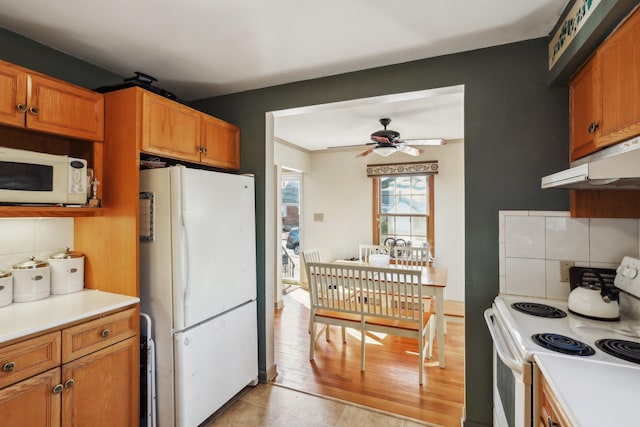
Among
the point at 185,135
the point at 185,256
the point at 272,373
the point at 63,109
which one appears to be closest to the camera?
the point at 63,109

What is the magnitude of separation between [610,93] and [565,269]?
938mm

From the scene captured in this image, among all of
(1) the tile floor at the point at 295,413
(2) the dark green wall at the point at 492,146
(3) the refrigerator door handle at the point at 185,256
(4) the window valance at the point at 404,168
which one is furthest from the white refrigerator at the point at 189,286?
(4) the window valance at the point at 404,168

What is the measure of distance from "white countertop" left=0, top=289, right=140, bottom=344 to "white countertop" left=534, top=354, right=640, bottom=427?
1.91 metres

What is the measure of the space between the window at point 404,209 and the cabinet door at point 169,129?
3.21 metres

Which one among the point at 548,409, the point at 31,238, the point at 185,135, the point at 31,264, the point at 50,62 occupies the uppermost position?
the point at 50,62

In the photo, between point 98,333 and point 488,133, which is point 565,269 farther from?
point 98,333

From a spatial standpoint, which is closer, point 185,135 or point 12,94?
point 12,94

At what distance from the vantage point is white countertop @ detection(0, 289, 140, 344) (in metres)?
1.31

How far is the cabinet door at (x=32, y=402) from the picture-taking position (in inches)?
48.7

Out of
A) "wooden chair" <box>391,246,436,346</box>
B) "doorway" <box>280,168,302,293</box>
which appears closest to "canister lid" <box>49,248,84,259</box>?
"wooden chair" <box>391,246,436,346</box>

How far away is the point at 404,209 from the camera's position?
186 inches

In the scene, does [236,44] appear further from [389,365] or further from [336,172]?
[336,172]

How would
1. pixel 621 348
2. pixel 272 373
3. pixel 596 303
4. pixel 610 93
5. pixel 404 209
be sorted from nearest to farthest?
pixel 621 348
pixel 610 93
pixel 596 303
pixel 272 373
pixel 404 209

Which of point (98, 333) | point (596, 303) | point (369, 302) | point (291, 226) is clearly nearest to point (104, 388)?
point (98, 333)
